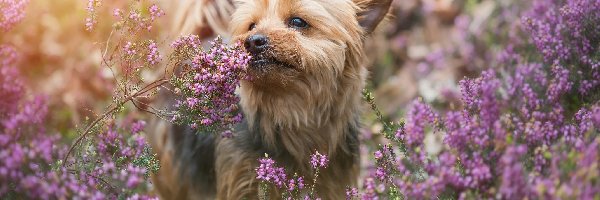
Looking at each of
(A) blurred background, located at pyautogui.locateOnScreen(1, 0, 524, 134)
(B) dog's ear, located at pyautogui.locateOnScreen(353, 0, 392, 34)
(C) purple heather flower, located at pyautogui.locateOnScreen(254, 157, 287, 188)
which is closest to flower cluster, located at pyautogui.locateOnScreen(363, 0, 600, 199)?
(C) purple heather flower, located at pyautogui.locateOnScreen(254, 157, 287, 188)

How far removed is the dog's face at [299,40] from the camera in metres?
3.66

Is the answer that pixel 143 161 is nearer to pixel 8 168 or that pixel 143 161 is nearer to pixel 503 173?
pixel 8 168

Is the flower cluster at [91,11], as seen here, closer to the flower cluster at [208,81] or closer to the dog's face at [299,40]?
the flower cluster at [208,81]

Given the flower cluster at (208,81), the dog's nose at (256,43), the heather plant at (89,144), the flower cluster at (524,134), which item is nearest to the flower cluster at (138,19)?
the heather plant at (89,144)

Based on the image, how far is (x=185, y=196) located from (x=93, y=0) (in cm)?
212

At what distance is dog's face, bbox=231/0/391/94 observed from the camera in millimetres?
3664

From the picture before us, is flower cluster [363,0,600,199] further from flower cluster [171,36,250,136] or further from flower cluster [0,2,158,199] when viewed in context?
flower cluster [0,2,158,199]

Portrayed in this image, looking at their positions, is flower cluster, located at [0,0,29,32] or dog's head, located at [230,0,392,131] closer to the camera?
flower cluster, located at [0,0,29,32]

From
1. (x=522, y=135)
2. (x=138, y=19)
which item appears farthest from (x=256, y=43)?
(x=522, y=135)

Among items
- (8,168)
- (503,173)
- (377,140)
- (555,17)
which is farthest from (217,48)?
(377,140)

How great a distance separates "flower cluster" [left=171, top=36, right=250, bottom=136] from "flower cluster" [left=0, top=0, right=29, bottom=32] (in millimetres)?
725

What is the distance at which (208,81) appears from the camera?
3252 millimetres

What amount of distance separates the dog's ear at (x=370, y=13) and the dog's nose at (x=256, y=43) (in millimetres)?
812

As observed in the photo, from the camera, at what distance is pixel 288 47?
3680 mm
